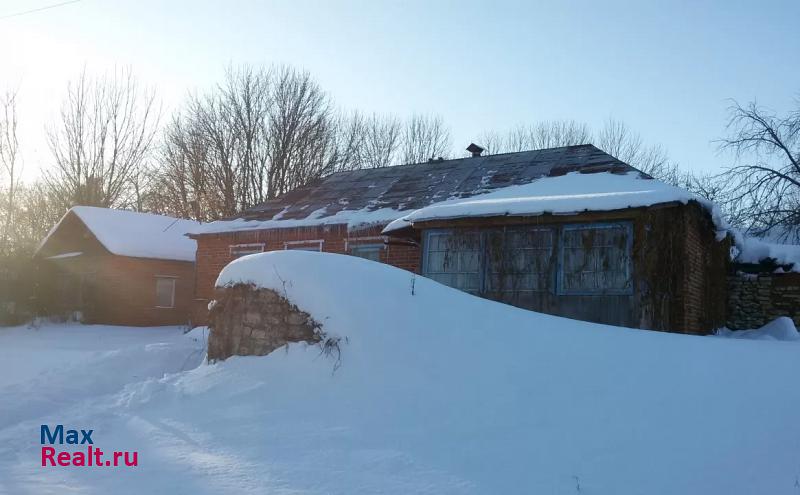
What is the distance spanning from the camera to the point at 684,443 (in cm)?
448

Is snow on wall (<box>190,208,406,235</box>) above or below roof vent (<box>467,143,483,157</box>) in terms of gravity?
below

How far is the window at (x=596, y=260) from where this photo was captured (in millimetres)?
10398

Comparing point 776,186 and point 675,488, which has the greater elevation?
point 776,186

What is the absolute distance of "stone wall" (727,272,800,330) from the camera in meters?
14.4

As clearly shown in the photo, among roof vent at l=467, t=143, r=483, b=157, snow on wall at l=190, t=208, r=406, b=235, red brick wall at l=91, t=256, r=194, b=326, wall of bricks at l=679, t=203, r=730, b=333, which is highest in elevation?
roof vent at l=467, t=143, r=483, b=157

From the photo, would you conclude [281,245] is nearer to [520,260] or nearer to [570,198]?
[520,260]

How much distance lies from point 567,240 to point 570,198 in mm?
718

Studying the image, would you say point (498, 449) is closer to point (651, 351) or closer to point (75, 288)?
point (651, 351)

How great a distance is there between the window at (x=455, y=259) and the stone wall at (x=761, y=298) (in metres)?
7.17

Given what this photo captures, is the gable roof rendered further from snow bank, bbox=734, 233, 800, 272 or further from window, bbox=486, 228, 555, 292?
window, bbox=486, 228, 555, 292

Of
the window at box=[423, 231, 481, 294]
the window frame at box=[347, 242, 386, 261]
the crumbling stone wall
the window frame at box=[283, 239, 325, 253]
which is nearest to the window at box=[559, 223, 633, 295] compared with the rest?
the window at box=[423, 231, 481, 294]

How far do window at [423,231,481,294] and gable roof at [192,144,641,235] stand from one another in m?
3.26

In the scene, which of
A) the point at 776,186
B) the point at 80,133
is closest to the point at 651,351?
the point at 776,186

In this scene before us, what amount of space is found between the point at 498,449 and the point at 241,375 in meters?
3.26
